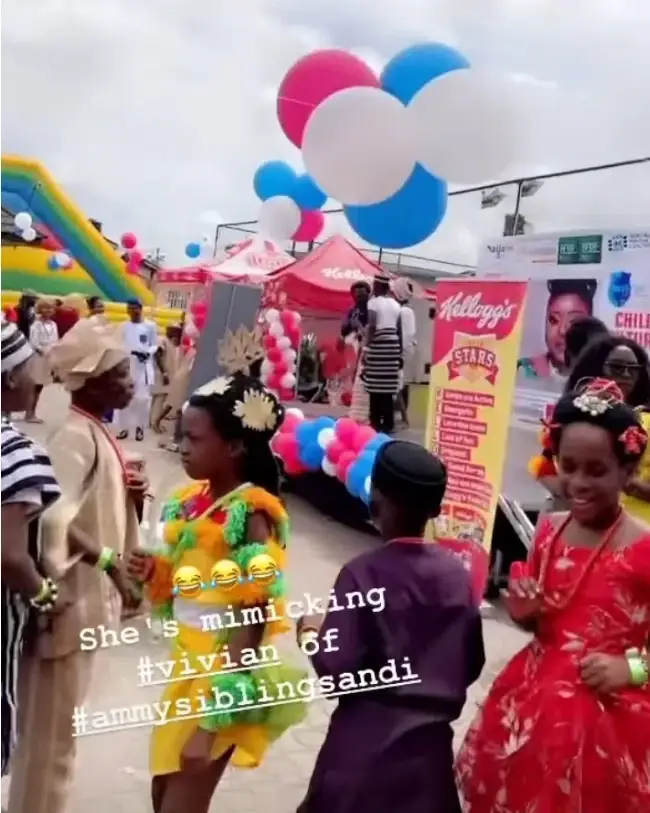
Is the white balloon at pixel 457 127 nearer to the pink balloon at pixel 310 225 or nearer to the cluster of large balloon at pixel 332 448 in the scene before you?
the cluster of large balloon at pixel 332 448

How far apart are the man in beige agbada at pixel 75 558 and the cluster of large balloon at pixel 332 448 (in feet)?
9.17

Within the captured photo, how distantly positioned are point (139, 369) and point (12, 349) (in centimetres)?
749

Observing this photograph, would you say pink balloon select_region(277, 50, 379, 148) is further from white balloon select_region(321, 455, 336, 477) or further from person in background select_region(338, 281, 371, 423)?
person in background select_region(338, 281, 371, 423)

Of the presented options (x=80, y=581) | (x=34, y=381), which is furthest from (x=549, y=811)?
(x=34, y=381)

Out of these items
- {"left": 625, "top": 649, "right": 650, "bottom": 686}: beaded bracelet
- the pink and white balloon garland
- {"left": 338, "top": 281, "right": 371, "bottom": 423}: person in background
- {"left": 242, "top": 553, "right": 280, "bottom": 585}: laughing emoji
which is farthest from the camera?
the pink and white balloon garland

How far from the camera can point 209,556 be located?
81.8 inches

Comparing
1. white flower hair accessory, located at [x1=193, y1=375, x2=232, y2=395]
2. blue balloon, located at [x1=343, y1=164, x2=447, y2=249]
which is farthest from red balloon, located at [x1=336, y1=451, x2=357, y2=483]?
white flower hair accessory, located at [x1=193, y1=375, x2=232, y2=395]

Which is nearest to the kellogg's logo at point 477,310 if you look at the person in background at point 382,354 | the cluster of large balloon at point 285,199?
the person in background at point 382,354

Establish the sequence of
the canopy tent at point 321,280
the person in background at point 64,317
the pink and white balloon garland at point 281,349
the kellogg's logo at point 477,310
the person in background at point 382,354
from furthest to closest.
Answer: the person in background at point 64,317
the canopy tent at point 321,280
the pink and white balloon garland at point 281,349
the person in background at point 382,354
the kellogg's logo at point 477,310

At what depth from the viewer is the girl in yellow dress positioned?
6.62 ft

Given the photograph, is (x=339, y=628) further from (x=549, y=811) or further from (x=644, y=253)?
(x=644, y=253)

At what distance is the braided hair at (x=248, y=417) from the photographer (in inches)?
83.6

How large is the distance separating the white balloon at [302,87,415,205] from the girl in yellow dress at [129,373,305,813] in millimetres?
3121

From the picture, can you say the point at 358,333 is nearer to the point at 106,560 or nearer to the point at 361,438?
the point at 361,438
